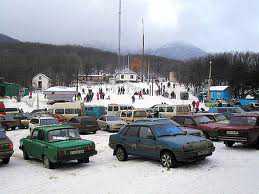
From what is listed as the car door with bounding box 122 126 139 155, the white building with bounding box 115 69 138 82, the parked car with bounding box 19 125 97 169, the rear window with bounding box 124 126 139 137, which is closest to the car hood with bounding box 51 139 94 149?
the parked car with bounding box 19 125 97 169

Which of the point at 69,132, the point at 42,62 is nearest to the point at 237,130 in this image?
the point at 69,132

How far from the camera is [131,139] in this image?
1427 cm

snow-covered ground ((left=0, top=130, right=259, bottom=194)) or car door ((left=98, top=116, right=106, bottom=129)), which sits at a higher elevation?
car door ((left=98, top=116, right=106, bottom=129))

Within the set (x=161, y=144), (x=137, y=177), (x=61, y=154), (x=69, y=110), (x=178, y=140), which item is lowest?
(x=137, y=177)

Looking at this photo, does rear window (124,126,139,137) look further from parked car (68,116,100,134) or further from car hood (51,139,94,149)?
parked car (68,116,100,134)

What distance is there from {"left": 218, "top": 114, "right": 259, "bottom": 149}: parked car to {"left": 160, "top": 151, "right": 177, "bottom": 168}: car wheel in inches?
187

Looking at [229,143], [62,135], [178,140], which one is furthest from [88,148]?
[229,143]

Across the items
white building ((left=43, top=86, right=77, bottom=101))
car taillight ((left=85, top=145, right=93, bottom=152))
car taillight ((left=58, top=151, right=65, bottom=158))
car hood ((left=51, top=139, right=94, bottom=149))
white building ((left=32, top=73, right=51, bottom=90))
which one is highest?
white building ((left=32, top=73, right=51, bottom=90))

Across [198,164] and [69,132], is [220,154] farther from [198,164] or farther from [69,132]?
[69,132]

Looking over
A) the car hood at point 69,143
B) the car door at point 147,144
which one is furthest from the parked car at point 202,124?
the car hood at point 69,143

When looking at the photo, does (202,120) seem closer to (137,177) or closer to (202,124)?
(202,124)

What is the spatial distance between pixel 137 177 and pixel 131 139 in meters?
2.93

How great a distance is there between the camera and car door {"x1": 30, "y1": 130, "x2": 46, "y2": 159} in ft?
46.4

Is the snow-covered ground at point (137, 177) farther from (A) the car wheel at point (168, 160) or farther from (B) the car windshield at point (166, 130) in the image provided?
(B) the car windshield at point (166, 130)
